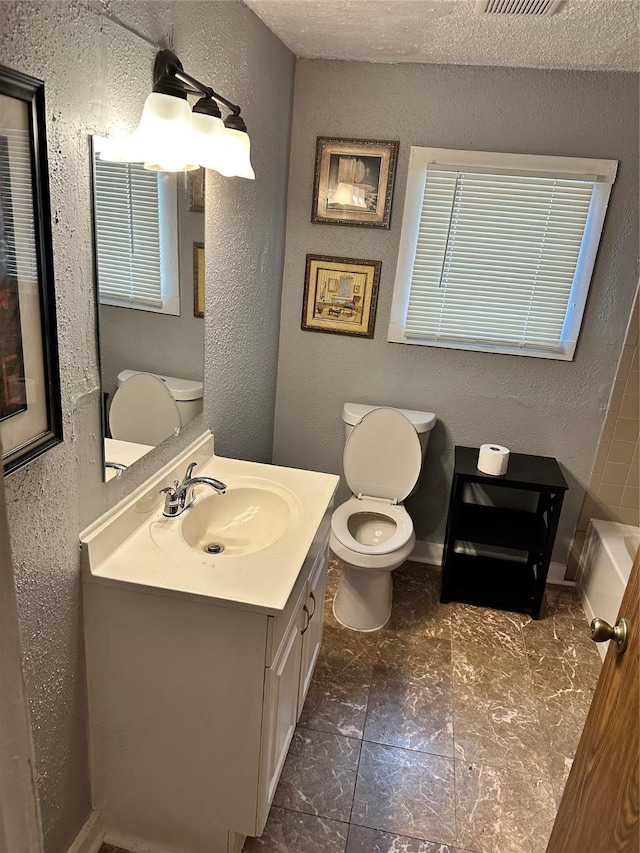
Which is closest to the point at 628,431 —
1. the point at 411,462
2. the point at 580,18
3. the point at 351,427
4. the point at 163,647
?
the point at 411,462

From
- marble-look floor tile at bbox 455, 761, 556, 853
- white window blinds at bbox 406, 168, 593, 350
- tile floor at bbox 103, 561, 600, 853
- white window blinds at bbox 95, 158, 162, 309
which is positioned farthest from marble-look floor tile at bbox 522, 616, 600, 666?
white window blinds at bbox 95, 158, 162, 309

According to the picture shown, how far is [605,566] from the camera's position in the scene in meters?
2.69

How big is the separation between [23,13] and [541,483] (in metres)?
2.37

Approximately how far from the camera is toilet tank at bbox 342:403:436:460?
280cm

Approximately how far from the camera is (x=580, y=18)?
6.08 feet

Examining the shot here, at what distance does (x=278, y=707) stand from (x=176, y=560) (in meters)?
0.47

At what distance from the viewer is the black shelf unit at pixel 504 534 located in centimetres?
266

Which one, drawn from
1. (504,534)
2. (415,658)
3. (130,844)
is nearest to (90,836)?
(130,844)

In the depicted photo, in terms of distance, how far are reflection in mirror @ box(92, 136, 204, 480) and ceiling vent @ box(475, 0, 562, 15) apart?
98 centimetres

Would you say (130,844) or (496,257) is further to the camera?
(496,257)

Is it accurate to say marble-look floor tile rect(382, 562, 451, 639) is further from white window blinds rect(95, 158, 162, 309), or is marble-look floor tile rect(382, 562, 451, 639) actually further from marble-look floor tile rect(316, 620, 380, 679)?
white window blinds rect(95, 158, 162, 309)

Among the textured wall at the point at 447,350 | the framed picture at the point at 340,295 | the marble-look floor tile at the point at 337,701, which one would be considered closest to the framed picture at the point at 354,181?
the textured wall at the point at 447,350

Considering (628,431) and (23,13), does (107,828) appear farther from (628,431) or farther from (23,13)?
(628,431)

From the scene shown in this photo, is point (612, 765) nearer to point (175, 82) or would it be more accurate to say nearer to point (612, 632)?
point (612, 632)
